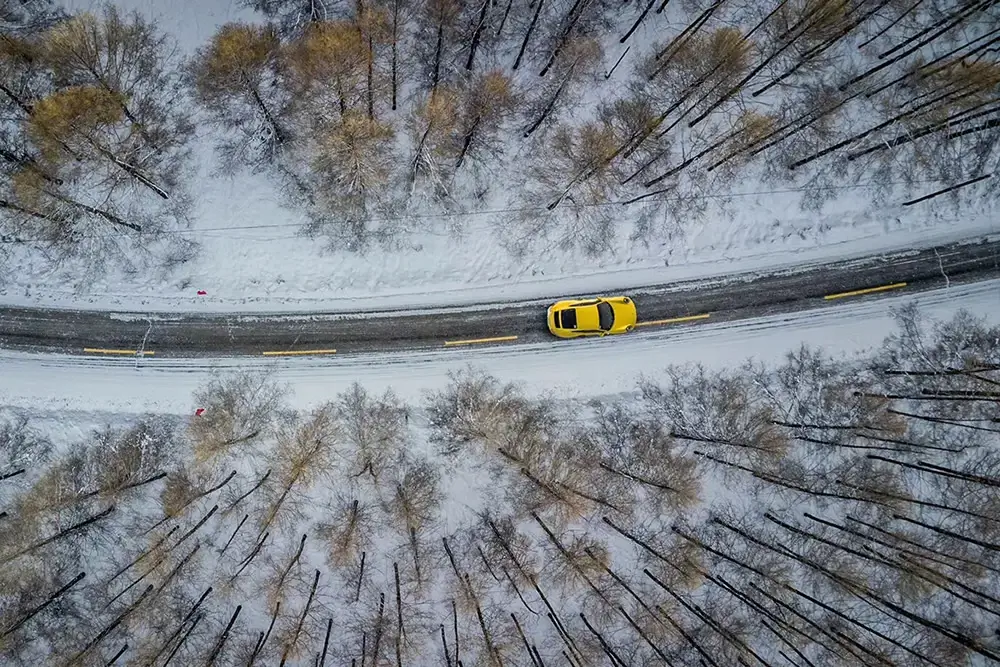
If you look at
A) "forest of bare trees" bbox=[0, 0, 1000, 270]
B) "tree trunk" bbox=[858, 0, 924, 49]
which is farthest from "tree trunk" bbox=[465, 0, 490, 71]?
"tree trunk" bbox=[858, 0, 924, 49]

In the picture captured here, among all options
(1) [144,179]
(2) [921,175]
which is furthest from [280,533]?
(2) [921,175]

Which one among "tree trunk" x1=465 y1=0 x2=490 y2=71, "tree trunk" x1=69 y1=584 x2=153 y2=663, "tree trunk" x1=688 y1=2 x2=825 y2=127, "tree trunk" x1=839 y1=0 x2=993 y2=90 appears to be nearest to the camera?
"tree trunk" x1=69 y1=584 x2=153 y2=663

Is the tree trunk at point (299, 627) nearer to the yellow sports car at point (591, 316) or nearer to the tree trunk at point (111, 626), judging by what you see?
the tree trunk at point (111, 626)

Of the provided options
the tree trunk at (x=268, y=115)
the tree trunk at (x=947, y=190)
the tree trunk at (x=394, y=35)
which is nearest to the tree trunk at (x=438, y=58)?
the tree trunk at (x=394, y=35)

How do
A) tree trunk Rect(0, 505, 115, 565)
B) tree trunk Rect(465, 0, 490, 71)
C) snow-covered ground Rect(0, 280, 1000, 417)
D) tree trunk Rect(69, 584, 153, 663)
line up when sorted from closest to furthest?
tree trunk Rect(69, 584, 153, 663)
tree trunk Rect(0, 505, 115, 565)
tree trunk Rect(465, 0, 490, 71)
snow-covered ground Rect(0, 280, 1000, 417)

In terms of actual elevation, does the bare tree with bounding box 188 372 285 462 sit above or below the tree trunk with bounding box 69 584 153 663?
above

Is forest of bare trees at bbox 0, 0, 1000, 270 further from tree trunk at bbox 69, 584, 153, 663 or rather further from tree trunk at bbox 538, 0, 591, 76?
tree trunk at bbox 69, 584, 153, 663
